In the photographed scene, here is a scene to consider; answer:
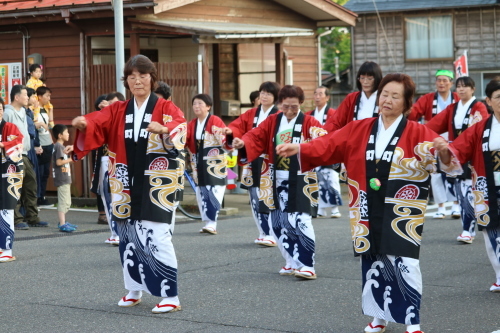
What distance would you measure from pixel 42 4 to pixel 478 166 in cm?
991

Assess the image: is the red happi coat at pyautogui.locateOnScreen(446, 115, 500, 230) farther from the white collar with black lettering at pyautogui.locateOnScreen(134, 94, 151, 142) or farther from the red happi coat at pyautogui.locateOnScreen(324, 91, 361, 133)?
the white collar with black lettering at pyautogui.locateOnScreen(134, 94, 151, 142)

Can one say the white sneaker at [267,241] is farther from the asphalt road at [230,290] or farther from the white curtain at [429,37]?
the white curtain at [429,37]

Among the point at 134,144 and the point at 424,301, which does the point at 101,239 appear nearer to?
the point at 134,144

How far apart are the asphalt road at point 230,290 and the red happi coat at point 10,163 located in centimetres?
71

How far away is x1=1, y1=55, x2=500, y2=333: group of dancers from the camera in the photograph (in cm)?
530

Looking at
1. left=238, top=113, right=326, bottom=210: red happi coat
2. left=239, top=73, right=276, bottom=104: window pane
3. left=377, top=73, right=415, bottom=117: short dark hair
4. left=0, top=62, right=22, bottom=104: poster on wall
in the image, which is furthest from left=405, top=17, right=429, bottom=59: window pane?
left=377, top=73, right=415, bottom=117: short dark hair

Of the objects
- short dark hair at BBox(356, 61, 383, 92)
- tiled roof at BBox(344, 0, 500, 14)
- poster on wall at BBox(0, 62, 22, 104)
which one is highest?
tiled roof at BBox(344, 0, 500, 14)

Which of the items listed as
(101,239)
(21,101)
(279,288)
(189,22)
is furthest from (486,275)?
(189,22)

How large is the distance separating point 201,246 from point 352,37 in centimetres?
2163

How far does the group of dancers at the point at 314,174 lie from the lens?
17.4ft

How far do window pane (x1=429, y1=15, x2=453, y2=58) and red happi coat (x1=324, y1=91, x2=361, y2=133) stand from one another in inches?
834

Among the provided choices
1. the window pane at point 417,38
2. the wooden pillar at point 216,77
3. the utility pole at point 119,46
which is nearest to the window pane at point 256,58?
the wooden pillar at point 216,77

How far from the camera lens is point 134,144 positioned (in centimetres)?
620

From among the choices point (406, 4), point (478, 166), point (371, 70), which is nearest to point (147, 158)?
point (478, 166)
